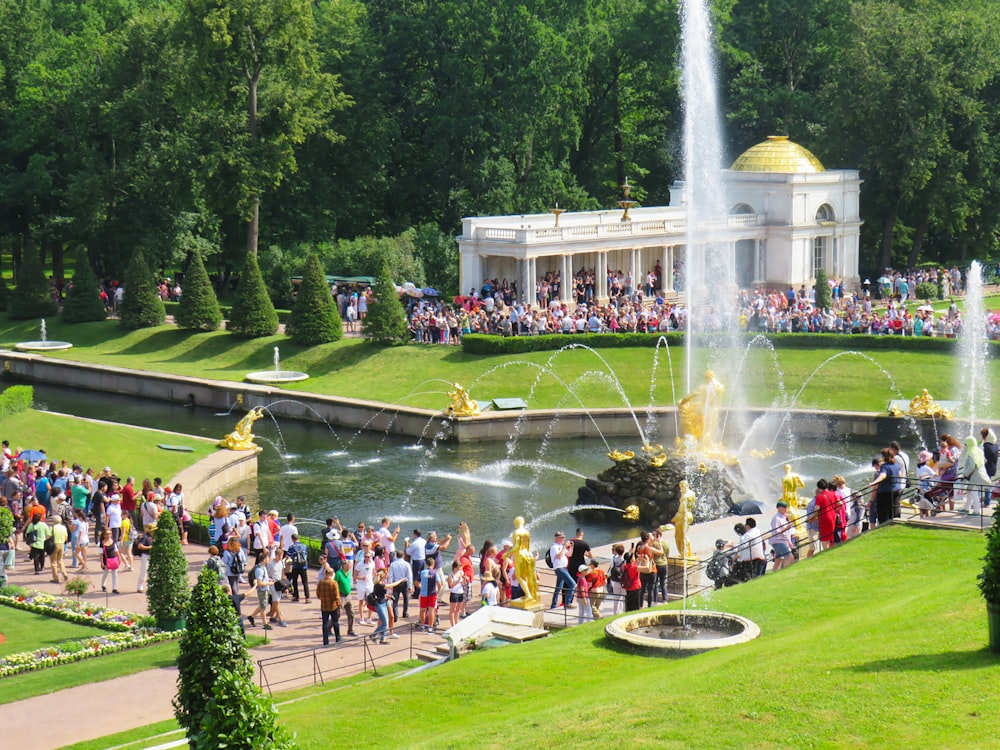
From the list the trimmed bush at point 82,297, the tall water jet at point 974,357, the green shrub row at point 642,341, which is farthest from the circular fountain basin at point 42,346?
the tall water jet at point 974,357

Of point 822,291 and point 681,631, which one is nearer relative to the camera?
point 681,631

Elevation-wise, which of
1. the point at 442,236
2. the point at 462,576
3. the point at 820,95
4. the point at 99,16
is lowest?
the point at 462,576

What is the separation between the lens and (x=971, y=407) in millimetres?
50375

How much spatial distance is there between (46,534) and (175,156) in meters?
42.2

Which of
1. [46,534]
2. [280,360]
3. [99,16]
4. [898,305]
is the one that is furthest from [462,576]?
[99,16]

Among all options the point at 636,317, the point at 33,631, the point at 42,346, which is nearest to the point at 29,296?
the point at 42,346

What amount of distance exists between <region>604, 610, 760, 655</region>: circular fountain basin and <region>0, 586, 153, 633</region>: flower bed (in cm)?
932

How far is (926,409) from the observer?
166 ft

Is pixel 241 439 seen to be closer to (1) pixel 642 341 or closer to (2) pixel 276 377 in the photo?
(2) pixel 276 377

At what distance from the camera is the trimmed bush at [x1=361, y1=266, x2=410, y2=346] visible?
202 ft

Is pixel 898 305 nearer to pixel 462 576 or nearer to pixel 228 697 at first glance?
pixel 462 576

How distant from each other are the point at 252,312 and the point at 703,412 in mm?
27037

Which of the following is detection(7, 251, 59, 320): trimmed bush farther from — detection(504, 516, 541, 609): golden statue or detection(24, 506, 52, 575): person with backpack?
detection(504, 516, 541, 609): golden statue

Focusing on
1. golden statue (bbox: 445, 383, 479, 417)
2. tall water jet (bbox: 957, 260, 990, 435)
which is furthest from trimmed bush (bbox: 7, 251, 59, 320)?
tall water jet (bbox: 957, 260, 990, 435)
